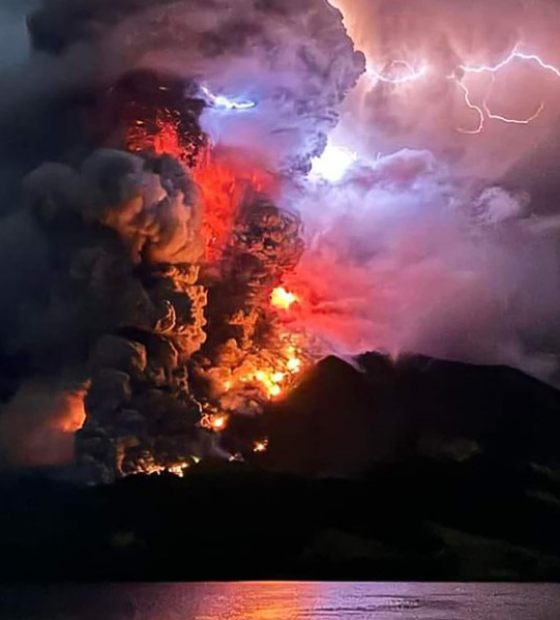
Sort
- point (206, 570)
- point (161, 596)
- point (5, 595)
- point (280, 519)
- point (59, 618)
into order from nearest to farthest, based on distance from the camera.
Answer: point (59, 618), point (280, 519), point (206, 570), point (161, 596), point (5, 595)

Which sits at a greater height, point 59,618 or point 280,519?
point 280,519

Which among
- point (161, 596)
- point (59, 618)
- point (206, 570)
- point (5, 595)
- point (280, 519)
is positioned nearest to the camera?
point (59, 618)

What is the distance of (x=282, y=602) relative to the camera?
11494 cm

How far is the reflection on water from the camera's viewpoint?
93.8m

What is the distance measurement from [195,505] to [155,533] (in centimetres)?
3114

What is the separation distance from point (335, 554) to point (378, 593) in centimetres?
3042

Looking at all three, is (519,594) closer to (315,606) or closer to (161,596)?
(315,606)

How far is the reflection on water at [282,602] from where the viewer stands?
93750 millimetres

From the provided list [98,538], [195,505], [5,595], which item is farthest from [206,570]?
[5,595]

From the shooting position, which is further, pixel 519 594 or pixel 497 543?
pixel 519 594

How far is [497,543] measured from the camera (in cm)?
10469

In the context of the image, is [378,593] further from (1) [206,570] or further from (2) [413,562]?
(1) [206,570]

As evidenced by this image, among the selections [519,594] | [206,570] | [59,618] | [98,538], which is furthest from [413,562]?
[59,618]

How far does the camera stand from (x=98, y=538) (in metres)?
111
